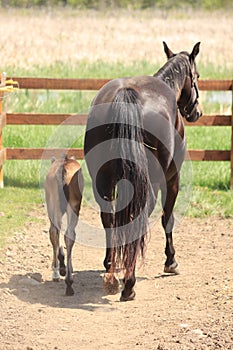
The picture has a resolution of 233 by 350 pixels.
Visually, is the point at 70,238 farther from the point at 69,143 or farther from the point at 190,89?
the point at 69,143

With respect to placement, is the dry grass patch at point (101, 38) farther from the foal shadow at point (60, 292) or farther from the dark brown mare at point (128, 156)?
the dark brown mare at point (128, 156)

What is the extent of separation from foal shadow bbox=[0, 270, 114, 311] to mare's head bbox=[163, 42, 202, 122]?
1865mm

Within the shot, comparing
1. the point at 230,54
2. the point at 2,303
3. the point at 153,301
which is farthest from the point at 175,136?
the point at 230,54

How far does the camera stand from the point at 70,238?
5.85m

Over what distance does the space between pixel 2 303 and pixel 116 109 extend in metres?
1.70

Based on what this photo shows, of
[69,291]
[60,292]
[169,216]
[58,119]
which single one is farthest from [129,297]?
[58,119]

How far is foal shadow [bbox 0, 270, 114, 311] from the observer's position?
19.0 feet

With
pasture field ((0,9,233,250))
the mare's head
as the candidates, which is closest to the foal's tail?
the mare's head

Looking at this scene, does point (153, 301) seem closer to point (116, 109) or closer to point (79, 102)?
point (116, 109)

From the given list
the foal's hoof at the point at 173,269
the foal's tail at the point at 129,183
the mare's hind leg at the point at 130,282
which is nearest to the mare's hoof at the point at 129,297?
the mare's hind leg at the point at 130,282

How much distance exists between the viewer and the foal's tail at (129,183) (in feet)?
18.1

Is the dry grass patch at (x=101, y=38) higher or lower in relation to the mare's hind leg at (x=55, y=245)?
higher

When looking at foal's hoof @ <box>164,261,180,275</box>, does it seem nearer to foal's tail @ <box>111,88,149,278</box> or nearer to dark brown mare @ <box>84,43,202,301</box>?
dark brown mare @ <box>84,43,202,301</box>

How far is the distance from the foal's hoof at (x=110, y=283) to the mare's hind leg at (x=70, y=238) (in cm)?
30
